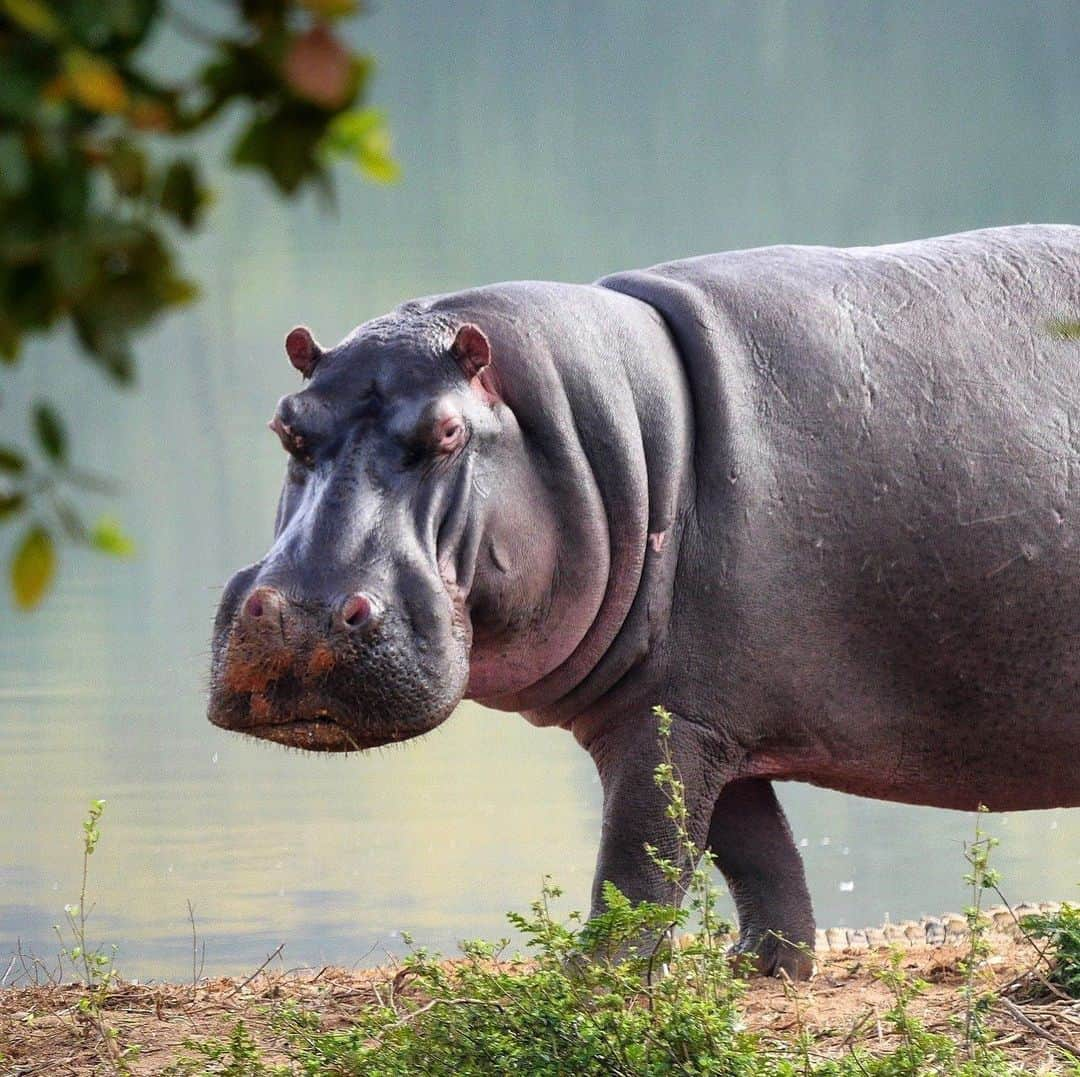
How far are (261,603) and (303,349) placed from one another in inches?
29.2

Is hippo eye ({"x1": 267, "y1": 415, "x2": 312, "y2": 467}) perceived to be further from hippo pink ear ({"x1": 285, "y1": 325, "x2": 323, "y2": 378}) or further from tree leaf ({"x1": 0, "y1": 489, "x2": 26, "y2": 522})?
tree leaf ({"x1": 0, "y1": 489, "x2": 26, "y2": 522})

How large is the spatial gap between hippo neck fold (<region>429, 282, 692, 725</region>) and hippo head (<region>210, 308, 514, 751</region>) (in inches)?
6.3

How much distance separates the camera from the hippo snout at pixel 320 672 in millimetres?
3322

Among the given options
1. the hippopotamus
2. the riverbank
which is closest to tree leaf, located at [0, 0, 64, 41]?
the riverbank

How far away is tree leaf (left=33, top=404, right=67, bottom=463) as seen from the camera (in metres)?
1.00

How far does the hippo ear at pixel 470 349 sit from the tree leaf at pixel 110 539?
270cm

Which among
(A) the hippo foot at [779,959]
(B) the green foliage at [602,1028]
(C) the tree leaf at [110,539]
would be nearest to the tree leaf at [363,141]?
(C) the tree leaf at [110,539]

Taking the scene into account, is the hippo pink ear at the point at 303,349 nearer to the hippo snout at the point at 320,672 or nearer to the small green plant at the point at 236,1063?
the hippo snout at the point at 320,672

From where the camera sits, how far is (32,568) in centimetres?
100

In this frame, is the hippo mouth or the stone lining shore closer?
the hippo mouth

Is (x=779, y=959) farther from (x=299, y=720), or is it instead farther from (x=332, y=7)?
(x=332, y=7)

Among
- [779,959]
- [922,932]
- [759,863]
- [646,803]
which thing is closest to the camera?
[646,803]

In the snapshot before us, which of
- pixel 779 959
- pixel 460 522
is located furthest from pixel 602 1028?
pixel 779 959

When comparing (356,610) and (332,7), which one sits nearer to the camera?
(332,7)
